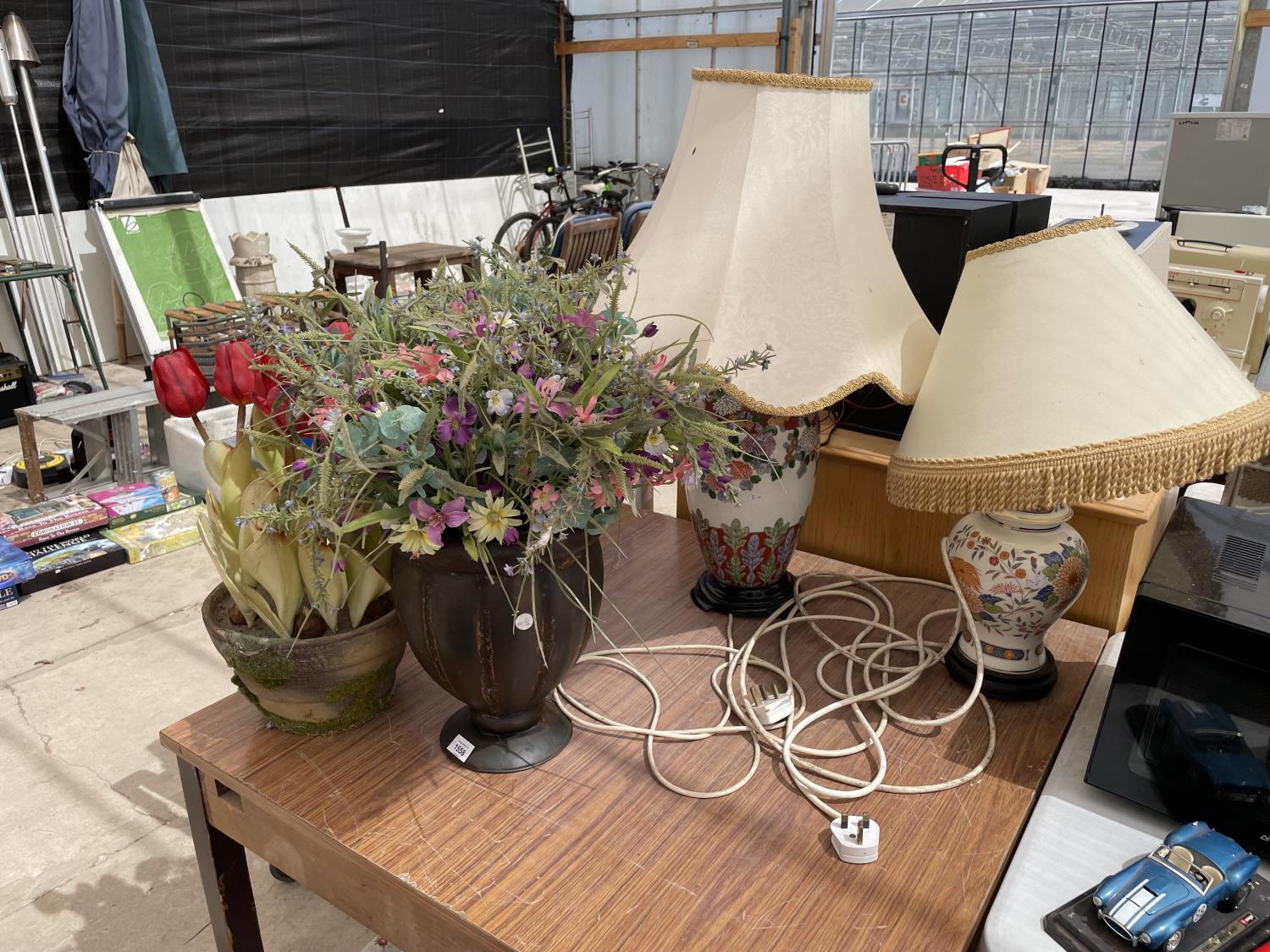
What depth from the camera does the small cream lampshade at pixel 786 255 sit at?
103 centimetres

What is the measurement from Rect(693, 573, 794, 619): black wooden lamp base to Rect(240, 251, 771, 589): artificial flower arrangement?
426mm

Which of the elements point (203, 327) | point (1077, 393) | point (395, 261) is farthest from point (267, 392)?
point (395, 261)

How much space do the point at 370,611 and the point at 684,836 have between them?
0.40 metres

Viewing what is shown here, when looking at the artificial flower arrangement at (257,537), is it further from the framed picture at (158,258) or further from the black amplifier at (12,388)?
the framed picture at (158,258)

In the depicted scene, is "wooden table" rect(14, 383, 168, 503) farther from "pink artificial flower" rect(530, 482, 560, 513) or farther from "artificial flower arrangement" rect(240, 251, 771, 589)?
"pink artificial flower" rect(530, 482, 560, 513)

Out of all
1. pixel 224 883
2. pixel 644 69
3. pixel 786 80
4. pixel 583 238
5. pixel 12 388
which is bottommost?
pixel 12 388

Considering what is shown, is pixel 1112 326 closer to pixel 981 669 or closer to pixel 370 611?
pixel 981 669

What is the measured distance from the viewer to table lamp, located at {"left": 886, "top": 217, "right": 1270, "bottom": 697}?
812mm

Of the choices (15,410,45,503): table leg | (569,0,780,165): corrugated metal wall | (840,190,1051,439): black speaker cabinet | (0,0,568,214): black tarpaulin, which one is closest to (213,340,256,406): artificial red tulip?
(840,190,1051,439): black speaker cabinet

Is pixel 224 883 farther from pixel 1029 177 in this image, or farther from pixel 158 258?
pixel 1029 177

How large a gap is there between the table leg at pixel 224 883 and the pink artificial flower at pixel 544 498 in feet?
2.01

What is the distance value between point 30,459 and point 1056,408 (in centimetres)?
338

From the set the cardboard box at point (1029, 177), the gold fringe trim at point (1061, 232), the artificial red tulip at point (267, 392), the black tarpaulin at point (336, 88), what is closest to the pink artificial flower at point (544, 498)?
the artificial red tulip at point (267, 392)

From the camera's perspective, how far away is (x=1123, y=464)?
2.63ft
